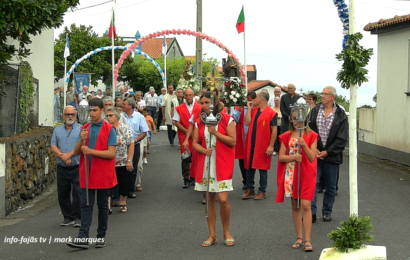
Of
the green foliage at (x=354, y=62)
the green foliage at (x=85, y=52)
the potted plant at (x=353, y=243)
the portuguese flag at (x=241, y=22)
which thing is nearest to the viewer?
the potted plant at (x=353, y=243)

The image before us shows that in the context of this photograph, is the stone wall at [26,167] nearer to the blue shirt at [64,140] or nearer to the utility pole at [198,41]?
the blue shirt at [64,140]

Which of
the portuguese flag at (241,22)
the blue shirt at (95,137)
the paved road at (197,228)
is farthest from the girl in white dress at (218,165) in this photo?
the portuguese flag at (241,22)

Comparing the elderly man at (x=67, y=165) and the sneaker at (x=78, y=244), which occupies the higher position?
the elderly man at (x=67, y=165)

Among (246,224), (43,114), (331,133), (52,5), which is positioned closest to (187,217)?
(246,224)

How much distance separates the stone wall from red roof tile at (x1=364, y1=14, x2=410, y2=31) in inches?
368

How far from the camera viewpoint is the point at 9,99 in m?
12.0

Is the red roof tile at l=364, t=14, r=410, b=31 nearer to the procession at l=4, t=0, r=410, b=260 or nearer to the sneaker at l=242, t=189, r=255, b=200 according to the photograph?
the procession at l=4, t=0, r=410, b=260

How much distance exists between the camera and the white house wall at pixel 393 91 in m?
15.9

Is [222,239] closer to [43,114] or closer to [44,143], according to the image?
[44,143]

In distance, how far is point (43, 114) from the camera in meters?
16.7

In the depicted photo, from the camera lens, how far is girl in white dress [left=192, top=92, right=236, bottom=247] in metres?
7.58

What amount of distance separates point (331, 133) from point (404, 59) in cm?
786

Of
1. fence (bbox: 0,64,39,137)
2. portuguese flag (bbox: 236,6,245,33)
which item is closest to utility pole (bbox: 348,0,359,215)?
fence (bbox: 0,64,39,137)

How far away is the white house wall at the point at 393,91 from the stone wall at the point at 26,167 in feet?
29.4
